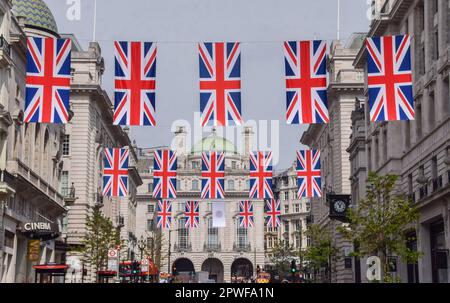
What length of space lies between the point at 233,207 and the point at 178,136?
71.3 ft

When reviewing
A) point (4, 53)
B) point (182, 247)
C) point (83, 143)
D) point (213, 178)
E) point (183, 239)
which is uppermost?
point (183, 239)

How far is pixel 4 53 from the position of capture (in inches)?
1785

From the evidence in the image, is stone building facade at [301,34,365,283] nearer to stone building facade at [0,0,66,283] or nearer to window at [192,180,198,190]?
stone building facade at [0,0,66,283]

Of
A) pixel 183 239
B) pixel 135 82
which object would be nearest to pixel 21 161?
pixel 135 82

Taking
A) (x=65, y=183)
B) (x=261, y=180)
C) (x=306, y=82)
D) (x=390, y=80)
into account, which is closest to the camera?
(x=390, y=80)

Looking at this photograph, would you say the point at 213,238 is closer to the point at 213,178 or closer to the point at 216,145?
the point at 216,145

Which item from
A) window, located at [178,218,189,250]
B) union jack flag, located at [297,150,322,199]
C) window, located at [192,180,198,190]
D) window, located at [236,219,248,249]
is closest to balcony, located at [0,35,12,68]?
union jack flag, located at [297,150,322,199]

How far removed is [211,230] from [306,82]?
136 meters

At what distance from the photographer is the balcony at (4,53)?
45.1 metres

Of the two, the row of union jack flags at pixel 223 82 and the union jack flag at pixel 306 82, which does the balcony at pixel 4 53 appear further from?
the union jack flag at pixel 306 82

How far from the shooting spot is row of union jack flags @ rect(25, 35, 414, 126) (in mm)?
32344
